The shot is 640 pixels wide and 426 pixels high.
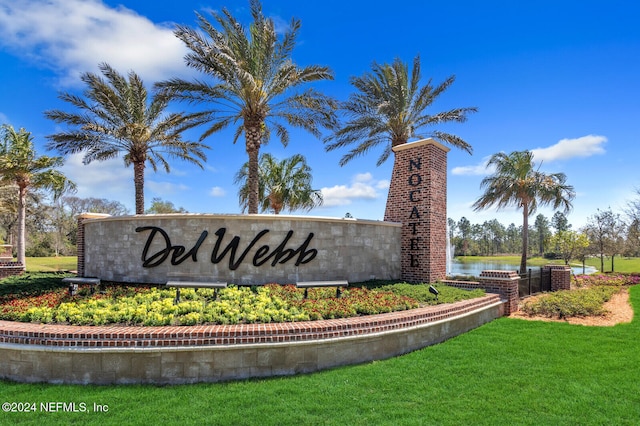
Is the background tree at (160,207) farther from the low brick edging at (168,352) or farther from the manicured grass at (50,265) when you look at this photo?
the low brick edging at (168,352)

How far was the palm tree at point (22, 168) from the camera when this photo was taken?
21.0 metres

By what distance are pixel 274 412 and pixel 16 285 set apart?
987 cm

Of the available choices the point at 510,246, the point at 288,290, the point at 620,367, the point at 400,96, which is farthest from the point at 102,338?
the point at 510,246

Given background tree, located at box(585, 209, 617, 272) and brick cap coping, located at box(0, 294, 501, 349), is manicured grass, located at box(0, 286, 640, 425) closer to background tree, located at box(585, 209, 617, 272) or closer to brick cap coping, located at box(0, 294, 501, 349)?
brick cap coping, located at box(0, 294, 501, 349)

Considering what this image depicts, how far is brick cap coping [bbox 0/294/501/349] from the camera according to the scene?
518 centimetres

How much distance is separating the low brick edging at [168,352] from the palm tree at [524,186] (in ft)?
64.9

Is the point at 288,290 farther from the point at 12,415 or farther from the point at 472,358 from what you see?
the point at 12,415

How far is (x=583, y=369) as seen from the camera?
596 centimetres

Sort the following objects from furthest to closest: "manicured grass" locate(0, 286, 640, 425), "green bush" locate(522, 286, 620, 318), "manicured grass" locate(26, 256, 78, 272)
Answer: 1. "manicured grass" locate(26, 256, 78, 272)
2. "green bush" locate(522, 286, 620, 318)
3. "manicured grass" locate(0, 286, 640, 425)

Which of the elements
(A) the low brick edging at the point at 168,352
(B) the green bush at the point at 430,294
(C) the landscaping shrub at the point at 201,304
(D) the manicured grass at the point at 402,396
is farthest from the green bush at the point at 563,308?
(A) the low brick edging at the point at 168,352

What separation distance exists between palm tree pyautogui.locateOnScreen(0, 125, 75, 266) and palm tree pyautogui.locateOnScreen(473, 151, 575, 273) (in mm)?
28102

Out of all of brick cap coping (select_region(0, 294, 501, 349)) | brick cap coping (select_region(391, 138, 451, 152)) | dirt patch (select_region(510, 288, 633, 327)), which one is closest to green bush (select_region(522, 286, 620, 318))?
dirt patch (select_region(510, 288, 633, 327))

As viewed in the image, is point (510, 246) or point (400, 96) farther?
point (510, 246)

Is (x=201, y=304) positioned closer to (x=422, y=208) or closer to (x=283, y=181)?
(x=422, y=208)
